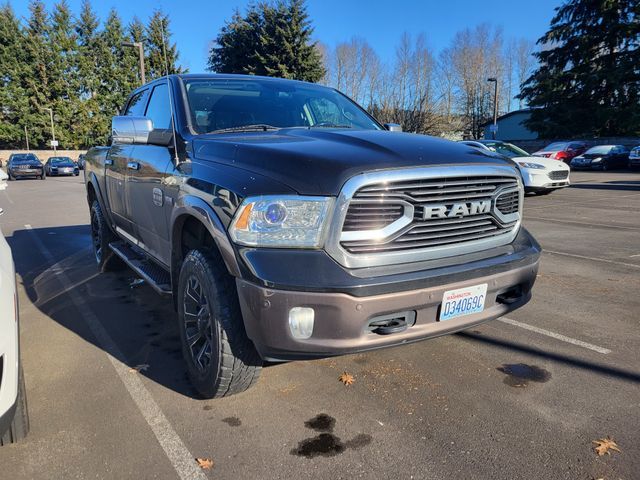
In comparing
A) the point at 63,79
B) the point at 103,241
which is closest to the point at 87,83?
the point at 63,79

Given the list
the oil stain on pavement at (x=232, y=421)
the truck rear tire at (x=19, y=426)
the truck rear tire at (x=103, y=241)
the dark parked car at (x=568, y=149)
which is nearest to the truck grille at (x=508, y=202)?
the oil stain on pavement at (x=232, y=421)

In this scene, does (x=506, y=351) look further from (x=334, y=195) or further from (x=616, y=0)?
(x=616, y=0)

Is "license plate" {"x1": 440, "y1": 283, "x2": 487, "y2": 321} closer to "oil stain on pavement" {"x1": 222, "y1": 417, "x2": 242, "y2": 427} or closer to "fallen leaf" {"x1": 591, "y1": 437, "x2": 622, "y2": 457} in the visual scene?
"fallen leaf" {"x1": 591, "y1": 437, "x2": 622, "y2": 457}

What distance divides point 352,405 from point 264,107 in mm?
2328

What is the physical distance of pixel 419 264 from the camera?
103 inches

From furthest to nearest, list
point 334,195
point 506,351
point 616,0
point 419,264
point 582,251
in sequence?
point 616,0 → point 582,251 → point 506,351 → point 419,264 → point 334,195

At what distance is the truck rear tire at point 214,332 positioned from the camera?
105 inches

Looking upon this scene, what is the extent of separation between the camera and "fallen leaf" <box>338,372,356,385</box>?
3.27 meters

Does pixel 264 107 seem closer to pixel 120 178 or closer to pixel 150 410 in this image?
pixel 120 178

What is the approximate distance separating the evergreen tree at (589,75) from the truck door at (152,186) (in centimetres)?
3553

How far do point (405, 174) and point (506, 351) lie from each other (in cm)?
189

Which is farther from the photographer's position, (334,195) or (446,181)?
(446,181)

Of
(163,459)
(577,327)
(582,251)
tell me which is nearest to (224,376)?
(163,459)

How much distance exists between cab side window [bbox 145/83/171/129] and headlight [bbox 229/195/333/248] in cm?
168
